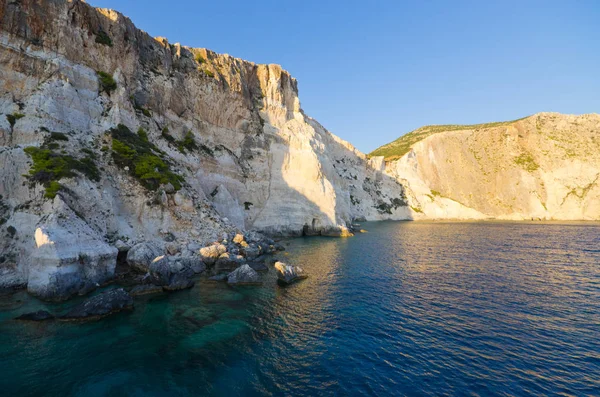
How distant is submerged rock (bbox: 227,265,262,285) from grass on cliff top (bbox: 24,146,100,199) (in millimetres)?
15603

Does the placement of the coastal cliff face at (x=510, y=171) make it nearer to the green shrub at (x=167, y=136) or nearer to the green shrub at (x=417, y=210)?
the green shrub at (x=417, y=210)

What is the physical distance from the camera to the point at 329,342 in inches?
586

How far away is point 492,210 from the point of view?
10775 centimetres

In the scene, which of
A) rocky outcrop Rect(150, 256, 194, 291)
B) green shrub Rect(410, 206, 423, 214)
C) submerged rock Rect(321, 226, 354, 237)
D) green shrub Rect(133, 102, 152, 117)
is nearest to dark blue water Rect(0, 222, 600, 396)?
rocky outcrop Rect(150, 256, 194, 291)

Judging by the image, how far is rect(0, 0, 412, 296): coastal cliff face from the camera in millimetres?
22031

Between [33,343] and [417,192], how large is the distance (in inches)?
4630

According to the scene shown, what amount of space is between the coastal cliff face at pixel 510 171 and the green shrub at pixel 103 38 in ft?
328

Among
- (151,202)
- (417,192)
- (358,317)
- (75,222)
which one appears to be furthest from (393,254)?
(417,192)

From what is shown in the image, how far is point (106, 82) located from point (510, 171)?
13404 centimetres

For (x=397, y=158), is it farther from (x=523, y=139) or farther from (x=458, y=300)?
(x=458, y=300)

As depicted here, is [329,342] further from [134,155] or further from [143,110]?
[143,110]

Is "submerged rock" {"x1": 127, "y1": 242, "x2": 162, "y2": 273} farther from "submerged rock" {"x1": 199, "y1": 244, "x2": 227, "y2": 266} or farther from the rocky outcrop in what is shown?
"submerged rock" {"x1": 199, "y1": 244, "x2": 227, "y2": 266}

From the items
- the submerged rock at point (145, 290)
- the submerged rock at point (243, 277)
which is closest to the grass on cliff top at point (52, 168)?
the submerged rock at point (145, 290)

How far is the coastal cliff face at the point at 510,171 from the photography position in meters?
102
